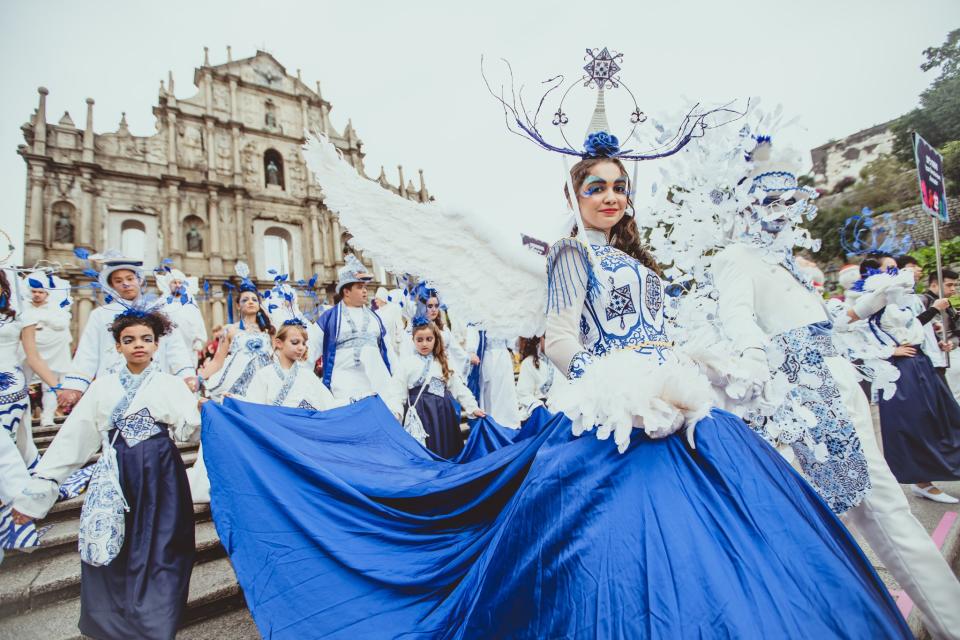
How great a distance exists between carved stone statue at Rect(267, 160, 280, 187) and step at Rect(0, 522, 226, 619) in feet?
88.1

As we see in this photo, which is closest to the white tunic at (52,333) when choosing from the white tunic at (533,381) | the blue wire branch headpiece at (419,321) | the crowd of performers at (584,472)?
the crowd of performers at (584,472)

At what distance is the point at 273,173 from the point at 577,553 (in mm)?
29685

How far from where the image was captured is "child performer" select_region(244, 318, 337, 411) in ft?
13.5

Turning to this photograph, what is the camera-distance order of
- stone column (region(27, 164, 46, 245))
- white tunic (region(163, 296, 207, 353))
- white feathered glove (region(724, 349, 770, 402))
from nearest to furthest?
white feathered glove (region(724, 349, 770, 402)) < white tunic (region(163, 296, 207, 353)) < stone column (region(27, 164, 46, 245))

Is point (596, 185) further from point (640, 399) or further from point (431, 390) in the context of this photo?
point (431, 390)

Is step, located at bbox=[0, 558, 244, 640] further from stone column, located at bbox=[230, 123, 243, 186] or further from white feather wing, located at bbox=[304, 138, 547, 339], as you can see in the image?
stone column, located at bbox=[230, 123, 243, 186]

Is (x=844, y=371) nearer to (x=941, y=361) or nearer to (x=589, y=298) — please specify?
(x=589, y=298)

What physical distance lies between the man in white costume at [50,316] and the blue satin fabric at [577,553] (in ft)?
13.3

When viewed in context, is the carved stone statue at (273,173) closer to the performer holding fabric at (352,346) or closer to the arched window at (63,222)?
the arched window at (63,222)

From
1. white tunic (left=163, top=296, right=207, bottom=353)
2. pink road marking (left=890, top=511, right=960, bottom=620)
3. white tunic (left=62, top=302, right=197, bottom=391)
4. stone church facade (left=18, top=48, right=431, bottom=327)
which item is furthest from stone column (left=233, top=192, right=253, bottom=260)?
pink road marking (left=890, top=511, right=960, bottom=620)

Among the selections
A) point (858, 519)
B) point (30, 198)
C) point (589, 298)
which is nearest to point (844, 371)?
point (858, 519)

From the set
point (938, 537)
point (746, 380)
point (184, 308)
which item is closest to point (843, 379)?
point (746, 380)

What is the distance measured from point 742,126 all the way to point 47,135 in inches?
1158

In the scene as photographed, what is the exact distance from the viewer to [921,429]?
392 cm
